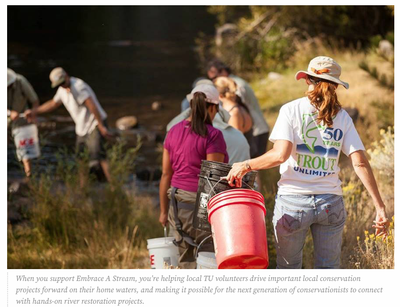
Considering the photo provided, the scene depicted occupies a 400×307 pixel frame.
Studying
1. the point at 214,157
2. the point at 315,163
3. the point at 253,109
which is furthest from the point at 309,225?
the point at 253,109

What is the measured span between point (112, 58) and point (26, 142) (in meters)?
14.3

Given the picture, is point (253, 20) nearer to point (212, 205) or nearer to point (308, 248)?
point (308, 248)

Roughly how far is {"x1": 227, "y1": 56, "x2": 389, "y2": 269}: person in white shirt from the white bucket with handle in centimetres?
108

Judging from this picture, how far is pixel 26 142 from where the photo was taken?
285 inches

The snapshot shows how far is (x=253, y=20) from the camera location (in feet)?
59.9

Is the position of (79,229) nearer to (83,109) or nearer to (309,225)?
(83,109)

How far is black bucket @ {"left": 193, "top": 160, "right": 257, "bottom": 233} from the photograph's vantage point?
4402mm

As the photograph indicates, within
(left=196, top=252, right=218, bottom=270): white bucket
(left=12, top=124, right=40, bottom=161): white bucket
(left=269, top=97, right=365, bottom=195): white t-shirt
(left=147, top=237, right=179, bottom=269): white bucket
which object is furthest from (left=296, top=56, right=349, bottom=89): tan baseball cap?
(left=12, top=124, right=40, bottom=161): white bucket

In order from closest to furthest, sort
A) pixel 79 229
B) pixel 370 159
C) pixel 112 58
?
pixel 79 229 < pixel 370 159 < pixel 112 58

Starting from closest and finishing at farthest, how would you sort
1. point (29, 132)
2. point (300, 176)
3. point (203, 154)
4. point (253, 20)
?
point (300, 176) → point (203, 154) → point (29, 132) → point (253, 20)

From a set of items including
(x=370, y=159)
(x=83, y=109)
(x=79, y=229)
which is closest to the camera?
(x=79, y=229)

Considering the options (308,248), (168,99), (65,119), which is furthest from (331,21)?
(308,248)

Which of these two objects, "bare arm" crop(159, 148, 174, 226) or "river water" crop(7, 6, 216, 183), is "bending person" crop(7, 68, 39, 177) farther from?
"river water" crop(7, 6, 216, 183)

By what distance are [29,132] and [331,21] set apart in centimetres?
1175
